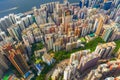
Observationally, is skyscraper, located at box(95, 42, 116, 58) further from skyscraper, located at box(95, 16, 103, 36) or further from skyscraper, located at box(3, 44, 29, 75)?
skyscraper, located at box(3, 44, 29, 75)

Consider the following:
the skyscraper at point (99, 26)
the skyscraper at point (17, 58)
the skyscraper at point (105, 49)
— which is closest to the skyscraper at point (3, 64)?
the skyscraper at point (17, 58)

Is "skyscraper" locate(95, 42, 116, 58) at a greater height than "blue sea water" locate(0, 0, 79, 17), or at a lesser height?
lesser

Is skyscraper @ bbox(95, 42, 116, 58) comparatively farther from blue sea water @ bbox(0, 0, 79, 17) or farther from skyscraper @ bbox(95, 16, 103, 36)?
blue sea water @ bbox(0, 0, 79, 17)

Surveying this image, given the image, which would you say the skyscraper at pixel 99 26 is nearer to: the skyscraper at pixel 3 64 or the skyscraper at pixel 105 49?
the skyscraper at pixel 105 49

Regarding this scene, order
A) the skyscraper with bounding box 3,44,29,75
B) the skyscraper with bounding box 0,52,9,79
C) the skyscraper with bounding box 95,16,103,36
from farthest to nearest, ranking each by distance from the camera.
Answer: the skyscraper with bounding box 95,16,103,36, the skyscraper with bounding box 0,52,9,79, the skyscraper with bounding box 3,44,29,75

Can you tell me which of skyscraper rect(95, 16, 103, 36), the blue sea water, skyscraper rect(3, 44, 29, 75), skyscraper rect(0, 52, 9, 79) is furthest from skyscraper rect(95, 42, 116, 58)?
the blue sea water

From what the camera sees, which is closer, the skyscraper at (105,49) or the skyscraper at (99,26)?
the skyscraper at (105,49)

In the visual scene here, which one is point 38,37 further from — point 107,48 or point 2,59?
point 107,48

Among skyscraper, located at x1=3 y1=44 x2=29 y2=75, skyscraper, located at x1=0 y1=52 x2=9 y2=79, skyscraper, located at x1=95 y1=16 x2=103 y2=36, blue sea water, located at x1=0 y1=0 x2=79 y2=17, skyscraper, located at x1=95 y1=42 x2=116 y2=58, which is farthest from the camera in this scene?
blue sea water, located at x1=0 y1=0 x2=79 y2=17

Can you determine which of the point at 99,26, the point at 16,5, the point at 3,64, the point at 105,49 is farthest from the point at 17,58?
the point at 16,5

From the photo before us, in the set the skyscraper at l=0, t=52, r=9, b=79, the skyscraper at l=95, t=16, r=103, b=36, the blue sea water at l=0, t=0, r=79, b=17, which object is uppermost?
the blue sea water at l=0, t=0, r=79, b=17

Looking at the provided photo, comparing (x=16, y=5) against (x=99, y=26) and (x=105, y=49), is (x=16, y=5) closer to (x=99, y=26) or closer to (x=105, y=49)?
(x=99, y=26)

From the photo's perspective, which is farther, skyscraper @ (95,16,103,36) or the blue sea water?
the blue sea water
